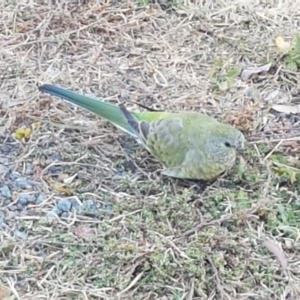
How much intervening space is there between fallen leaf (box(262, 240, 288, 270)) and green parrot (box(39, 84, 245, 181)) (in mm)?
420

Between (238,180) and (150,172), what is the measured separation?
0.37m

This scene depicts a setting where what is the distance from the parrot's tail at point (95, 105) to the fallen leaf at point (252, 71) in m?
0.78

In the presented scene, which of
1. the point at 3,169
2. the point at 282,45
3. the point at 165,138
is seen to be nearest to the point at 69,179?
the point at 3,169

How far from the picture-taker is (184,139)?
11.2 feet

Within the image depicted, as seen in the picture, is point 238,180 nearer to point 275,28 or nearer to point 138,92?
point 138,92

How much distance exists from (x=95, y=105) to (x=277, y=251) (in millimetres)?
1115

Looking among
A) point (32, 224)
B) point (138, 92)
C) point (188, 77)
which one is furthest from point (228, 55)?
point (32, 224)

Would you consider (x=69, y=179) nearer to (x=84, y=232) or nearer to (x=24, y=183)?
(x=24, y=183)

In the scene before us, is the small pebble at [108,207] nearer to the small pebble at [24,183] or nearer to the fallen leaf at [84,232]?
the fallen leaf at [84,232]

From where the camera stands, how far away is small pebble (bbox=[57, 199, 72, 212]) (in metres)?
3.21

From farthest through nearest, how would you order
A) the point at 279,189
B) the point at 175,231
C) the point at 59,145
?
the point at 59,145, the point at 279,189, the point at 175,231

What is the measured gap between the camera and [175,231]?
10.1ft

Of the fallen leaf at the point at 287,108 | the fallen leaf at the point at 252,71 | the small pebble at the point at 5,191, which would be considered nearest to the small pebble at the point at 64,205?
the small pebble at the point at 5,191

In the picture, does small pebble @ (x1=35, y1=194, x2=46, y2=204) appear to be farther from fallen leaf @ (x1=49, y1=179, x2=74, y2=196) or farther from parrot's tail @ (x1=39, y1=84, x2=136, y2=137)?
parrot's tail @ (x1=39, y1=84, x2=136, y2=137)
